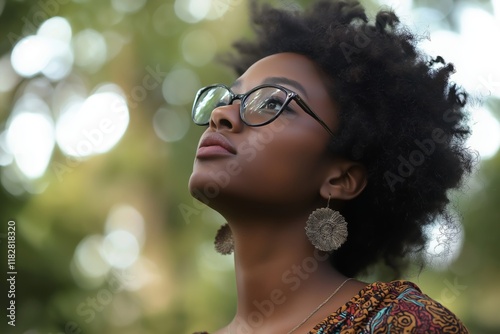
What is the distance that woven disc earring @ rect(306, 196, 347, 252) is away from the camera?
2.74m

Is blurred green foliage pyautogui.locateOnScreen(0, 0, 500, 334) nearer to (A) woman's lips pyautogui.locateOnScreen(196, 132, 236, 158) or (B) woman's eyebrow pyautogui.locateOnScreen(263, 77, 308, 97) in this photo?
(B) woman's eyebrow pyautogui.locateOnScreen(263, 77, 308, 97)

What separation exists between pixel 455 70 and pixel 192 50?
307cm

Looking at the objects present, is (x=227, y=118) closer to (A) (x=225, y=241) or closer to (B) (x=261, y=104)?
(B) (x=261, y=104)

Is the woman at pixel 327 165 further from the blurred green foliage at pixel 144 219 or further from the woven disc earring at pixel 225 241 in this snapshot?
the blurred green foliage at pixel 144 219

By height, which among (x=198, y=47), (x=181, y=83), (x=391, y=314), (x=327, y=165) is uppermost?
(x=198, y=47)

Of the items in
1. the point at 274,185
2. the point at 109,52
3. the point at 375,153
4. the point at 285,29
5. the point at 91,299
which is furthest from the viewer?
the point at 109,52

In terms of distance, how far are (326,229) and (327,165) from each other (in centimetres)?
22

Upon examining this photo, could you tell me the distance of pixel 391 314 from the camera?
2357 millimetres

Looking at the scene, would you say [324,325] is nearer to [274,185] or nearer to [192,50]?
[274,185]

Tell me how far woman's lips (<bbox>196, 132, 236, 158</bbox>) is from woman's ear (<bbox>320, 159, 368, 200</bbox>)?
35 cm

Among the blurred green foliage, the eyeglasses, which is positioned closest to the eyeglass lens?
the eyeglasses

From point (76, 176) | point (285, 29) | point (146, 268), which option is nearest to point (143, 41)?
point (76, 176)

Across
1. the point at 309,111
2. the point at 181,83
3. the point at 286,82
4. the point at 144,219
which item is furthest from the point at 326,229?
the point at 181,83

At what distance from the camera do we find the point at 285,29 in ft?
10.7
